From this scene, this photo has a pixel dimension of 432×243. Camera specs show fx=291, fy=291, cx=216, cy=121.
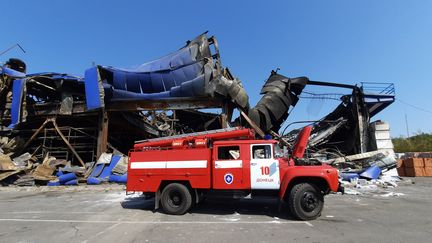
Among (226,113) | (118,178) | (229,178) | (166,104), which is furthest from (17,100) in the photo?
(229,178)

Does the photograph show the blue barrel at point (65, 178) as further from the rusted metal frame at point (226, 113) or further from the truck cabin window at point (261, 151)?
the truck cabin window at point (261, 151)

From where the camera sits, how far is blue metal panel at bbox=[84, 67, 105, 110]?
20062 mm

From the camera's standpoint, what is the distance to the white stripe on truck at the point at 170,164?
357 inches

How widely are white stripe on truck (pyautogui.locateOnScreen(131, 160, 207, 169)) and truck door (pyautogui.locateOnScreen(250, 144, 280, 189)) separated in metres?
1.53

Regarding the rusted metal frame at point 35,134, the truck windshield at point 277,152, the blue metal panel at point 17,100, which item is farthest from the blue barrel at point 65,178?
the truck windshield at point 277,152

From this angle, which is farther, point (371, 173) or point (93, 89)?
point (93, 89)

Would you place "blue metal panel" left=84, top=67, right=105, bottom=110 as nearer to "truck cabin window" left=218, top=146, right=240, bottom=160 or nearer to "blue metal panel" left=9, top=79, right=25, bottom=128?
"blue metal panel" left=9, top=79, right=25, bottom=128

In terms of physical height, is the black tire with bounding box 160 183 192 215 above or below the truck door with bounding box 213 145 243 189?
below

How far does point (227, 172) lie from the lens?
28.7ft

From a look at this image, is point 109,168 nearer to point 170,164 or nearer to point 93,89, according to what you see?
point 93,89

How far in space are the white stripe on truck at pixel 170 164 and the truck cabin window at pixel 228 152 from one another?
0.55 m

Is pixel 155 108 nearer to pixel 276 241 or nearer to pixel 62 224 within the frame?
pixel 62 224

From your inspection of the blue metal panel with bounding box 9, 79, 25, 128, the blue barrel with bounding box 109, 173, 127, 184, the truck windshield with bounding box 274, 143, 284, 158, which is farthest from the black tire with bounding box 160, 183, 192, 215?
the blue metal panel with bounding box 9, 79, 25, 128

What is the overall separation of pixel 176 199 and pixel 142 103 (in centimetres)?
1282
